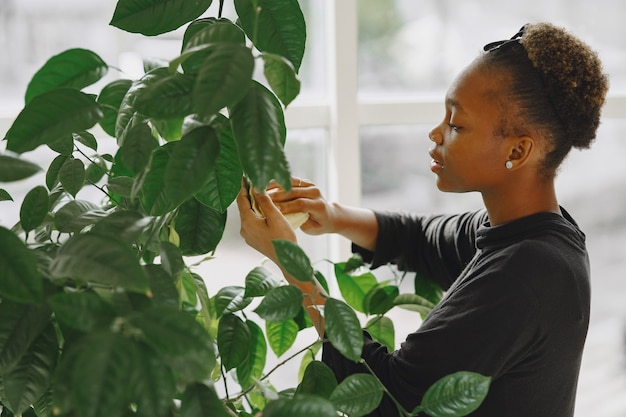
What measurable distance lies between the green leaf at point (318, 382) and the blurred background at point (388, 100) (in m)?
0.83

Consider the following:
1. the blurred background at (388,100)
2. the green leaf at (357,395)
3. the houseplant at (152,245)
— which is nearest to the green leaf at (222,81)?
the houseplant at (152,245)

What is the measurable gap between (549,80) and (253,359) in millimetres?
648

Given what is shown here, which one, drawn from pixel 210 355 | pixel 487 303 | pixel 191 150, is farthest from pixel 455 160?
pixel 210 355

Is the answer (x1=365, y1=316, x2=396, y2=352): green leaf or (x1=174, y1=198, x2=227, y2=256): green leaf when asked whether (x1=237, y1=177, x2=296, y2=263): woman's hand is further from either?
(x1=365, y1=316, x2=396, y2=352): green leaf

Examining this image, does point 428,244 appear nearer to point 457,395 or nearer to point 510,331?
point 510,331

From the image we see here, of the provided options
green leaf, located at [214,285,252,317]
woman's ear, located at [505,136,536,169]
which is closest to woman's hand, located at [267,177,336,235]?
green leaf, located at [214,285,252,317]

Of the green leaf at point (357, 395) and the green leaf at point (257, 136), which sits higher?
the green leaf at point (257, 136)

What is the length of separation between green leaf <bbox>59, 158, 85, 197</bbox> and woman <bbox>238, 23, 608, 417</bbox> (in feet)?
0.87

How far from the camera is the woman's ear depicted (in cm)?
127

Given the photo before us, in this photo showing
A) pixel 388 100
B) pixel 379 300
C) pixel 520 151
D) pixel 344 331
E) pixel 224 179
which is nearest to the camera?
pixel 344 331

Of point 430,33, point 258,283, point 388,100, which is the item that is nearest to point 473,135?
point 258,283

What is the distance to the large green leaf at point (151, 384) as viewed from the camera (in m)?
0.60

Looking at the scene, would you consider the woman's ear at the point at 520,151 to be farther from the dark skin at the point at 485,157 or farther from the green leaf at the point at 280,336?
the green leaf at the point at 280,336

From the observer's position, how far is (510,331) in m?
1.17
